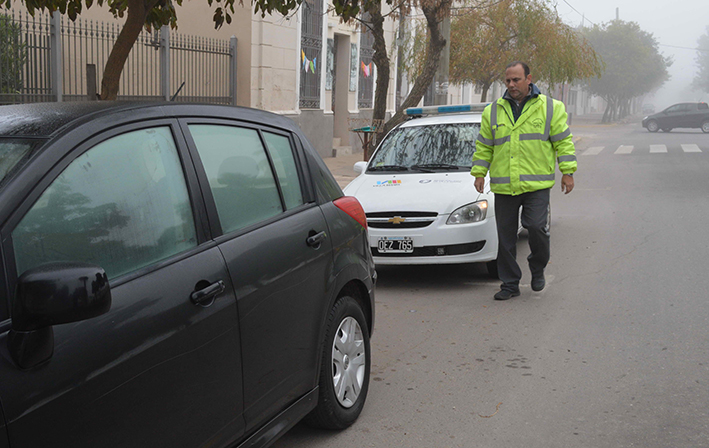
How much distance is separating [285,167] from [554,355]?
2536 mm

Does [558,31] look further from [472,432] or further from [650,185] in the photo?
[472,432]

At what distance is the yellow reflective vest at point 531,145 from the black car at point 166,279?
3.06 m

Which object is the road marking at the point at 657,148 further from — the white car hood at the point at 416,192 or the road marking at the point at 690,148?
the white car hood at the point at 416,192

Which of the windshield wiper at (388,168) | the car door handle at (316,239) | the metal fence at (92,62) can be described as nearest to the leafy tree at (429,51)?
the metal fence at (92,62)

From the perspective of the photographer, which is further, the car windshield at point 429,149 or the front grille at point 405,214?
the car windshield at point 429,149

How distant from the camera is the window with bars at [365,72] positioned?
2467 centimetres

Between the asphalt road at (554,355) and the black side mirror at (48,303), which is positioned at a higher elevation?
the black side mirror at (48,303)

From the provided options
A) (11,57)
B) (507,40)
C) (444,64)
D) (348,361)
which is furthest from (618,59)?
(348,361)

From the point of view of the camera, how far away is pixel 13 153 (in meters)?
2.47

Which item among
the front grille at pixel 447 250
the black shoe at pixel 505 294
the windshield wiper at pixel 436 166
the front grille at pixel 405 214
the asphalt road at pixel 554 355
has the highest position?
the windshield wiper at pixel 436 166

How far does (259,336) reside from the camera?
319cm

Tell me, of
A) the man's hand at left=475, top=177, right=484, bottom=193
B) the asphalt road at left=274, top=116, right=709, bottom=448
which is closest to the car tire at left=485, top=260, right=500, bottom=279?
the asphalt road at left=274, top=116, right=709, bottom=448

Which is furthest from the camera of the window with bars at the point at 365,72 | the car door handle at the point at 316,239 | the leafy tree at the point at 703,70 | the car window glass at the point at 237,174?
the leafy tree at the point at 703,70

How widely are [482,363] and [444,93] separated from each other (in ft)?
36.6
